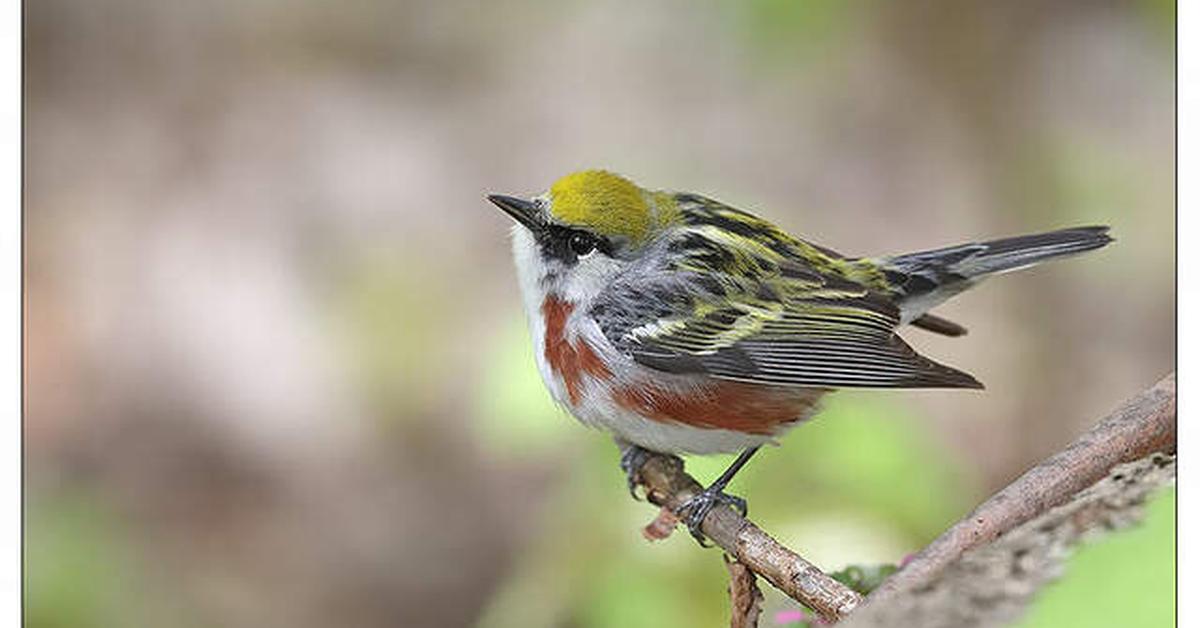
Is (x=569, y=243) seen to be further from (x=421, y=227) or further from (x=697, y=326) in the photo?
(x=421, y=227)

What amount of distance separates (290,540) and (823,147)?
262 centimetres

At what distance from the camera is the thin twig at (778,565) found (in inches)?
60.6

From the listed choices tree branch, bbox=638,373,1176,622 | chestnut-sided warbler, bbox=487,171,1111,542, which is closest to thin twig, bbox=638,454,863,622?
tree branch, bbox=638,373,1176,622

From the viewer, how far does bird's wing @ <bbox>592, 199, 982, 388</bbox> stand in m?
2.72

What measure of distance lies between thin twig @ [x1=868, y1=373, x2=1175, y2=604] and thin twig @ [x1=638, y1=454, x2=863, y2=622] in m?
0.15

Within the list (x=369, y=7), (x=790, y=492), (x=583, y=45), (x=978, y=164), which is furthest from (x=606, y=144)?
(x=790, y=492)

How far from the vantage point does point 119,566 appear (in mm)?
4645

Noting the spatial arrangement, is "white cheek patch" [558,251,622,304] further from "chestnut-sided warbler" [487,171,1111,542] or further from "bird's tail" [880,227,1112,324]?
"bird's tail" [880,227,1112,324]

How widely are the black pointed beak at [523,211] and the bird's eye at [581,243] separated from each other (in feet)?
A: 0.20

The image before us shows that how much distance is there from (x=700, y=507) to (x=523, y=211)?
0.57m

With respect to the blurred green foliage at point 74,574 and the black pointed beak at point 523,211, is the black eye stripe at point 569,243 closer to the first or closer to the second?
the black pointed beak at point 523,211

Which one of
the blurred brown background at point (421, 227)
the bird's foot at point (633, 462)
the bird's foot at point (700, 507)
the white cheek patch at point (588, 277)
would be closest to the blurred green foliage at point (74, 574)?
the blurred brown background at point (421, 227)

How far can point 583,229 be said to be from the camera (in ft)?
8.41
